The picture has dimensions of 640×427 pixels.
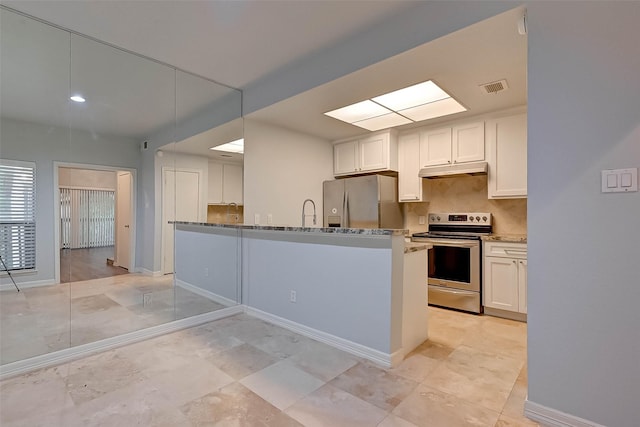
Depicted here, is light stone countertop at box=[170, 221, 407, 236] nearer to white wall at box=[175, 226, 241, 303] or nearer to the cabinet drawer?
white wall at box=[175, 226, 241, 303]

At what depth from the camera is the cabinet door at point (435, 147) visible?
154 inches

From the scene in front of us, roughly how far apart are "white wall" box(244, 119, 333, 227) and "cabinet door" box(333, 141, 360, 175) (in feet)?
0.44

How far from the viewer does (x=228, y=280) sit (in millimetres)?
3646

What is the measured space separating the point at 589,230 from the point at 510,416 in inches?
43.6

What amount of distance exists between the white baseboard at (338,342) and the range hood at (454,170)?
7.74 feet

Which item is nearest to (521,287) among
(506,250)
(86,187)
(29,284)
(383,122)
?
(506,250)

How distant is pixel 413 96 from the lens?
2988mm

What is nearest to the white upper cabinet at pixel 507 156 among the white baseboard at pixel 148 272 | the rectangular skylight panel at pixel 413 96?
the rectangular skylight panel at pixel 413 96

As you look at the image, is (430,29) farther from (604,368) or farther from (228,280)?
(228,280)

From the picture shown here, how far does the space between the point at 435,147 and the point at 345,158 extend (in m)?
1.30

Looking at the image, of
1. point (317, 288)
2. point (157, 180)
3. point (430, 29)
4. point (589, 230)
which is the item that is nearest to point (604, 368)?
point (589, 230)

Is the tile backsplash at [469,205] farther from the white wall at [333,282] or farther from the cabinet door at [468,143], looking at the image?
the white wall at [333,282]

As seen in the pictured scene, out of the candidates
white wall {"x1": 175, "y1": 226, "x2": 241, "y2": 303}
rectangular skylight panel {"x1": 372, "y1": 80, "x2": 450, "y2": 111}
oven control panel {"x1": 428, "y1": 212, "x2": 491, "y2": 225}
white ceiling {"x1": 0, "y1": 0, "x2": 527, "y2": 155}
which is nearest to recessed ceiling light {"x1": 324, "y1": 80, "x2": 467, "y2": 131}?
rectangular skylight panel {"x1": 372, "y1": 80, "x2": 450, "y2": 111}

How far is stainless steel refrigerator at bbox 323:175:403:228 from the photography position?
4.14m
